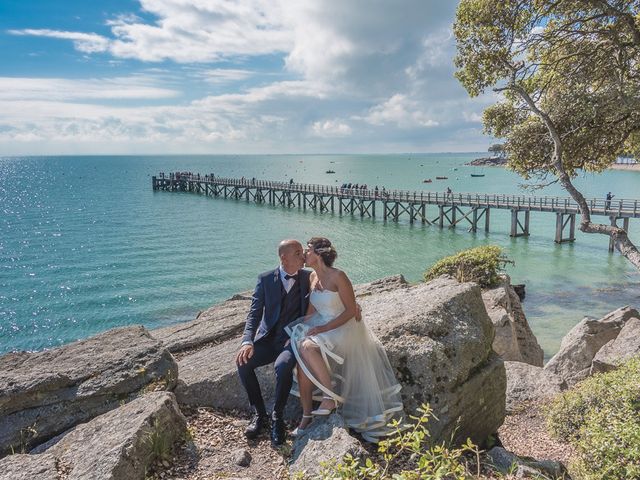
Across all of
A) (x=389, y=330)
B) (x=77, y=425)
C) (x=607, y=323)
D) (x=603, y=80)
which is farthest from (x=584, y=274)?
(x=77, y=425)

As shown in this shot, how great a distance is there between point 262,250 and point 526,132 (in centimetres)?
2678

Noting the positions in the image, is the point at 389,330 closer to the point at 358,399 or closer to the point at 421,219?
the point at 358,399

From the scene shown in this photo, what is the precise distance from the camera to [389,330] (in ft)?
18.4

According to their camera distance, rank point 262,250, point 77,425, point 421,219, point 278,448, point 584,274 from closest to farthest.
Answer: point 278,448 → point 77,425 → point 584,274 → point 262,250 → point 421,219

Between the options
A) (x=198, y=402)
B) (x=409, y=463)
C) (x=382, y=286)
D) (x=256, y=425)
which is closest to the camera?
(x=409, y=463)

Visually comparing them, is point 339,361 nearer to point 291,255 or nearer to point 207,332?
point 291,255

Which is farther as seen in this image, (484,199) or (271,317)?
(484,199)

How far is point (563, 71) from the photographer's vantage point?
10.4 metres

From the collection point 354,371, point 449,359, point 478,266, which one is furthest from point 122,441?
point 478,266

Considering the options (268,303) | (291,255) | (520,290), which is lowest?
(520,290)

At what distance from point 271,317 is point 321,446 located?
5.33 feet

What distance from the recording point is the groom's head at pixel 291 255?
5.39 metres

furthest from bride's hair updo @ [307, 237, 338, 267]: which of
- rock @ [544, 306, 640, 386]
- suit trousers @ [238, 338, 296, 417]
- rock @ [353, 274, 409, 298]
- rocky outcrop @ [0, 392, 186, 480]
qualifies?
rock @ [353, 274, 409, 298]

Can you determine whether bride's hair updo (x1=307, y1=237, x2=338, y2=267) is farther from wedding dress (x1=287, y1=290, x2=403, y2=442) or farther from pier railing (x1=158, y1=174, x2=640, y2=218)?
pier railing (x1=158, y1=174, x2=640, y2=218)
